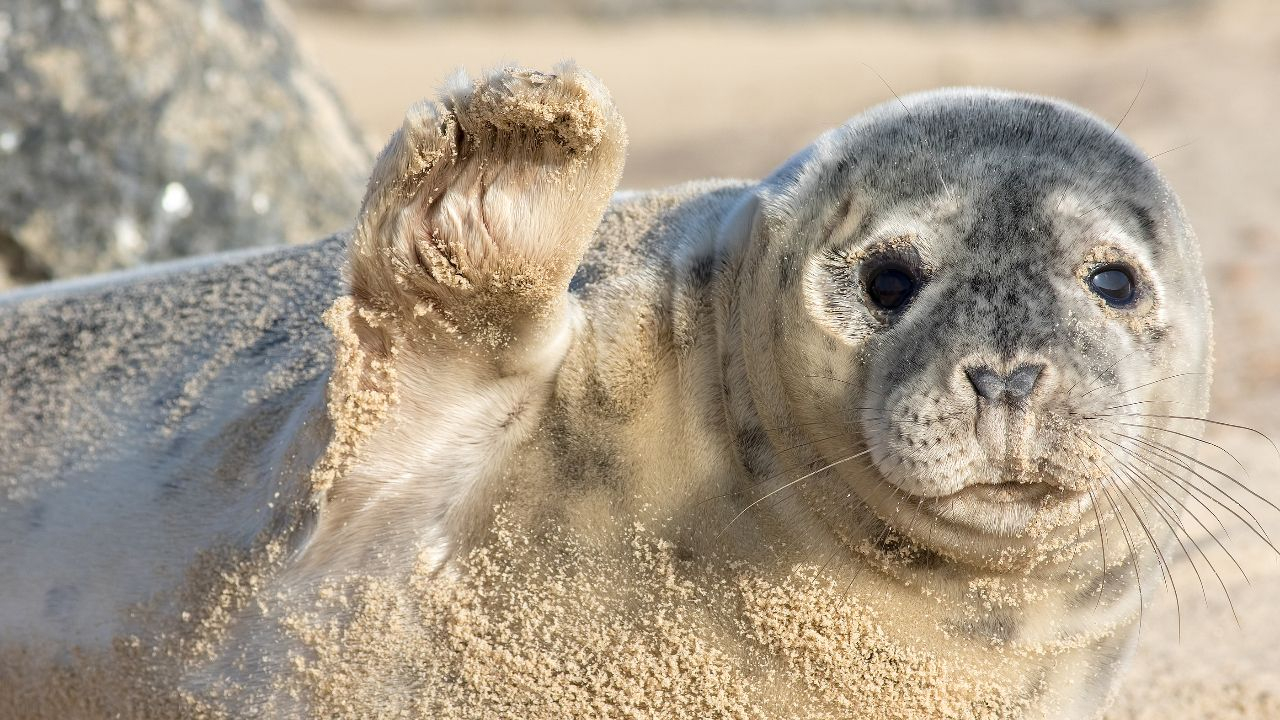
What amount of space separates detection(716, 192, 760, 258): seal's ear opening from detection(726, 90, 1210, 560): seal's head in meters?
0.02

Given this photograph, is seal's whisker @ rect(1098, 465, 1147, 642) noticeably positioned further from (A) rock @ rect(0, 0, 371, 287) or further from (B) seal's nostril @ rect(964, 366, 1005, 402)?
(A) rock @ rect(0, 0, 371, 287)

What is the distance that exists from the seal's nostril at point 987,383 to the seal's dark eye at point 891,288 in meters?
0.18

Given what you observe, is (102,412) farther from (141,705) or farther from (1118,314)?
(1118,314)

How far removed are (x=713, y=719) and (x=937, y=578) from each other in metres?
0.39

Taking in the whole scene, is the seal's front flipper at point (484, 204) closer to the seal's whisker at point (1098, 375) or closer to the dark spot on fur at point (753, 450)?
the dark spot on fur at point (753, 450)

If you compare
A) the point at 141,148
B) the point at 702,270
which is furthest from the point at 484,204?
the point at 141,148

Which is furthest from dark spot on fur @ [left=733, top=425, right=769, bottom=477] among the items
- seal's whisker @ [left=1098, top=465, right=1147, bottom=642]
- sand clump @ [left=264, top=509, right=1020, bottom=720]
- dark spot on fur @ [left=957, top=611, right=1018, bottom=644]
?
seal's whisker @ [left=1098, top=465, right=1147, bottom=642]

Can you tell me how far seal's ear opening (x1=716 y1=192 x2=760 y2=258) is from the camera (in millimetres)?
2270

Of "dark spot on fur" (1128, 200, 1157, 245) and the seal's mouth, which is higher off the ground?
"dark spot on fur" (1128, 200, 1157, 245)

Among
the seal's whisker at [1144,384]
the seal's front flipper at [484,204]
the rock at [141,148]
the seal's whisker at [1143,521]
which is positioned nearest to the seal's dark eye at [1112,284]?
the seal's whisker at [1144,384]

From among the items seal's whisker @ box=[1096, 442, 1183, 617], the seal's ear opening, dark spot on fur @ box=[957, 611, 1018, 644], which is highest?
the seal's ear opening

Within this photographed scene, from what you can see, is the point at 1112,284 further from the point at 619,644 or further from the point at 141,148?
the point at 141,148

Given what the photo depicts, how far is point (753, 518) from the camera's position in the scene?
85.7 inches

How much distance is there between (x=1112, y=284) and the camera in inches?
82.0
